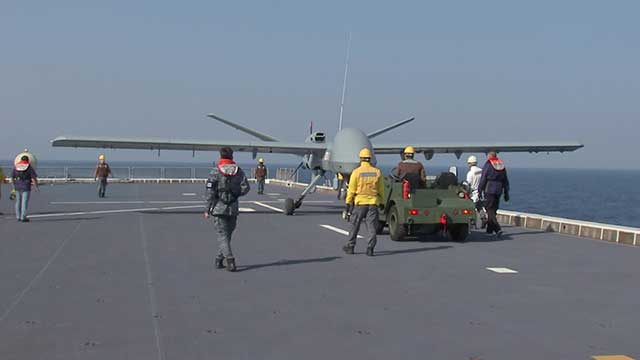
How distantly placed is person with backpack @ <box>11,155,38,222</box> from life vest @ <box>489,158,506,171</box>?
473 inches

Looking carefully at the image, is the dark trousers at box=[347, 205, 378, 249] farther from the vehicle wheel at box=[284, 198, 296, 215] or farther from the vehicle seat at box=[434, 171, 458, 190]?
the vehicle wheel at box=[284, 198, 296, 215]

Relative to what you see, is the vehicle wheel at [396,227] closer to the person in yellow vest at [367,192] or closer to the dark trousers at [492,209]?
the person in yellow vest at [367,192]

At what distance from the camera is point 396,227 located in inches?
538

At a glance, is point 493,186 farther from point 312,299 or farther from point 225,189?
point 312,299

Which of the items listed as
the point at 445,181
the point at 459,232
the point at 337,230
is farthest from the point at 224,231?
the point at 337,230

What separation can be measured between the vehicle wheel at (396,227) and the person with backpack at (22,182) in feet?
32.3

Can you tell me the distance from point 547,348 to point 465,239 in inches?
343

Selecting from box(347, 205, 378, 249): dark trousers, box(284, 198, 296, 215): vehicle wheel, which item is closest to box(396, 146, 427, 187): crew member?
box(347, 205, 378, 249): dark trousers

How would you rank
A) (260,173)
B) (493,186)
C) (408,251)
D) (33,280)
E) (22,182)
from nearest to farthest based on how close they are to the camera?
1. (33,280)
2. (408,251)
3. (493,186)
4. (22,182)
5. (260,173)

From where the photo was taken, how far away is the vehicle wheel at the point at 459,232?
13.9 metres

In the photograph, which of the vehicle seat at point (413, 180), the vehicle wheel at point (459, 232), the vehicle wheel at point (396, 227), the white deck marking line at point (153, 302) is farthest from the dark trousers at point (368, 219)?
the white deck marking line at point (153, 302)

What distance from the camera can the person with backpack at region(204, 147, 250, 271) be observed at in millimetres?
9859

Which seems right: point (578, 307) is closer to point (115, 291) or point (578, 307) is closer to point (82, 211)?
point (115, 291)

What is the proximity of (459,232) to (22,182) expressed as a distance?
11574mm
